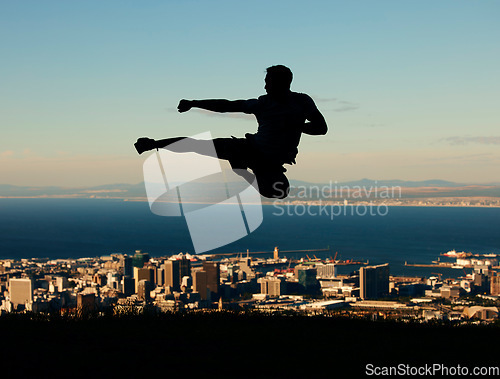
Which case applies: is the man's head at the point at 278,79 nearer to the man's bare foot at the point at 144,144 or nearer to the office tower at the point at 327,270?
the man's bare foot at the point at 144,144

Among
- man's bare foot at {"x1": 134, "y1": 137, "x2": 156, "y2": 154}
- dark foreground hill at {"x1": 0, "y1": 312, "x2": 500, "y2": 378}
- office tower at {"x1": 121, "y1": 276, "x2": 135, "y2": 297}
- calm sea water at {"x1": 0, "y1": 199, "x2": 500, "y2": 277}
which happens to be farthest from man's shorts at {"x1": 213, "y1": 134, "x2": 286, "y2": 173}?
calm sea water at {"x1": 0, "y1": 199, "x2": 500, "y2": 277}

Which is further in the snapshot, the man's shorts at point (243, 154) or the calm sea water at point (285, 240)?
the calm sea water at point (285, 240)

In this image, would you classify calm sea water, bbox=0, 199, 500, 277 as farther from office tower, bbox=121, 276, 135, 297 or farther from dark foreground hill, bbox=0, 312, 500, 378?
dark foreground hill, bbox=0, 312, 500, 378

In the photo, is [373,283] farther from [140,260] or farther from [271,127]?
[271,127]

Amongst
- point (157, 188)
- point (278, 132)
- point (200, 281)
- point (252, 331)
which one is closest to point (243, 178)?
point (278, 132)

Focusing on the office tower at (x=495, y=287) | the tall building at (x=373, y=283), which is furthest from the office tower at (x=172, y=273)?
the office tower at (x=495, y=287)

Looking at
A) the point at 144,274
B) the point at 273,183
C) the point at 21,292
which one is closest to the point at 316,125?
the point at 273,183

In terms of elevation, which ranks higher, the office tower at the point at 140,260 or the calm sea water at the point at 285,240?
the office tower at the point at 140,260

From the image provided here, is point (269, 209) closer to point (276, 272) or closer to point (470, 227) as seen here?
point (470, 227)
